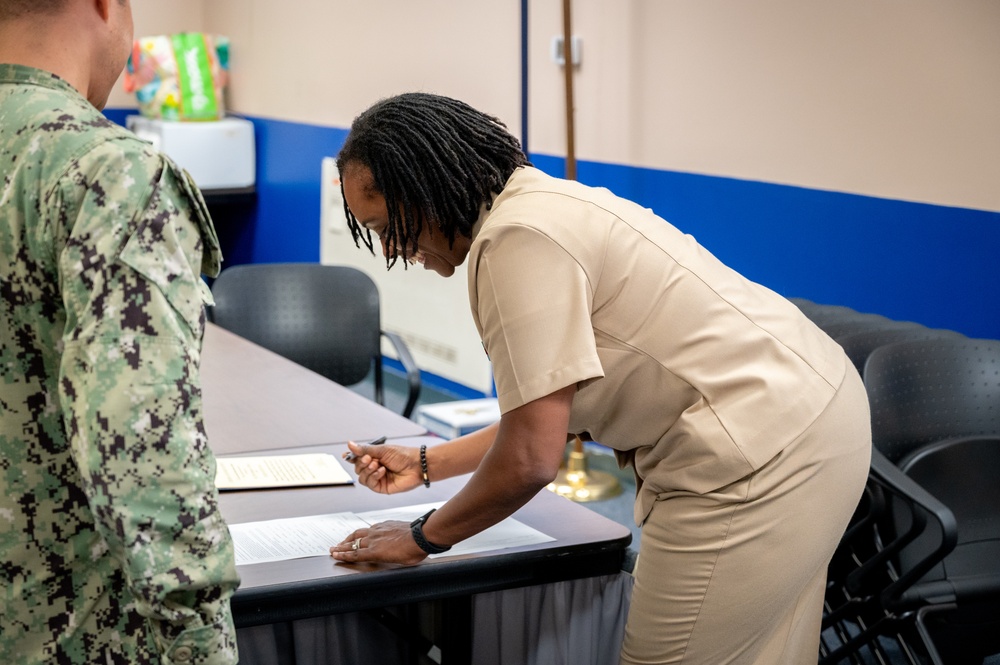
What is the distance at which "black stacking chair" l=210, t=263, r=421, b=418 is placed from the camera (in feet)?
10.5

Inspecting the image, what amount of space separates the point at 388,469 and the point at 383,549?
0.30 metres

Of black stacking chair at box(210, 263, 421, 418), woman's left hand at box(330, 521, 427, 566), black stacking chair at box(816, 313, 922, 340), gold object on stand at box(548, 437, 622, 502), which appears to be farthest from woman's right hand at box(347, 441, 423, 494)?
gold object on stand at box(548, 437, 622, 502)

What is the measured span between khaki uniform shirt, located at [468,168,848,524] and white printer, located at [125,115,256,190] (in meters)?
5.02

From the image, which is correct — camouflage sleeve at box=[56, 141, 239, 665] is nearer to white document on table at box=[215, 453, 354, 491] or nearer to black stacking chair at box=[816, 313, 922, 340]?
white document on table at box=[215, 453, 354, 491]

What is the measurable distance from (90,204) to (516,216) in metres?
0.53

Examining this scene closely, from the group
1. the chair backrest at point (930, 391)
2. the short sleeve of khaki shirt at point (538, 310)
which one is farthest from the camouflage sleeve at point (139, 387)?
the chair backrest at point (930, 391)

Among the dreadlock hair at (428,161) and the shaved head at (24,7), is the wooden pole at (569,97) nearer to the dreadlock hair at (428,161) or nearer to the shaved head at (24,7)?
the dreadlock hair at (428,161)

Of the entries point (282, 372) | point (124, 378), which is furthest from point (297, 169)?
point (124, 378)

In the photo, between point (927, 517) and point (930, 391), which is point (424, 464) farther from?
point (930, 391)

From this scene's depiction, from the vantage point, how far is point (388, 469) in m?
1.75

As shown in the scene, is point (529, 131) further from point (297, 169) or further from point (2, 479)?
point (2, 479)

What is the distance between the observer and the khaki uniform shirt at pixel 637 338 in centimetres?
127

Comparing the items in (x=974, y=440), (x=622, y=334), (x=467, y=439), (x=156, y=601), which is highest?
(x=622, y=334)

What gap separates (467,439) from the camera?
5.70 ft
